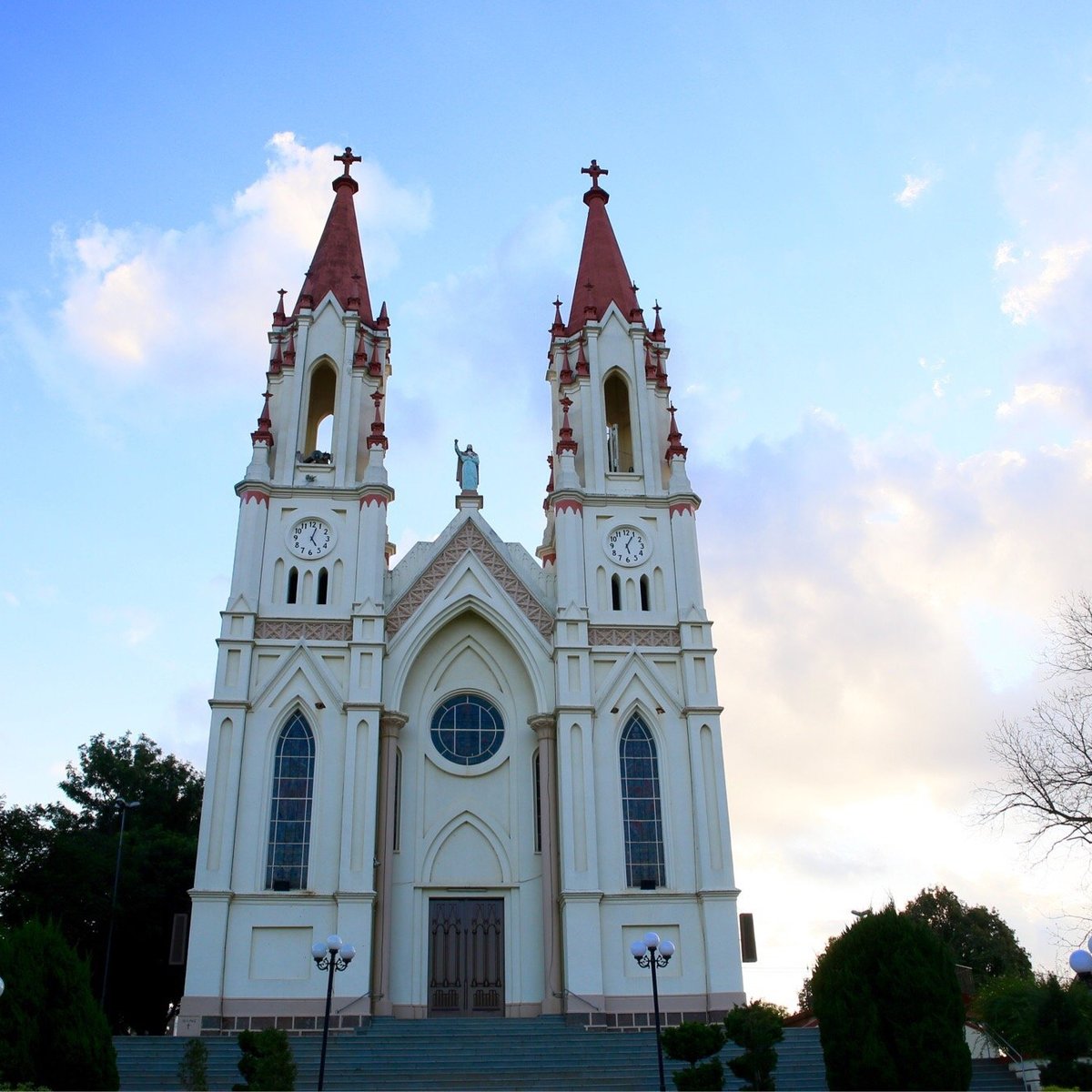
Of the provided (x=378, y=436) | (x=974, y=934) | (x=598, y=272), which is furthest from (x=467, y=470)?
(x=974, y=934)

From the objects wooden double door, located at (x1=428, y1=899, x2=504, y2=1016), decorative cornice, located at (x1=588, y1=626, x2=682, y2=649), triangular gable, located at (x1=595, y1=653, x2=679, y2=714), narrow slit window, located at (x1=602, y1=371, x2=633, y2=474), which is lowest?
wooden double door, located at (x1=428, y1=899, x2=504, y2=1016)

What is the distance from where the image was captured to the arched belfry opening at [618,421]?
113ft

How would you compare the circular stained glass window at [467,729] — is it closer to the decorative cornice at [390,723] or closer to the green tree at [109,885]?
the decorative cornice at [390,723]

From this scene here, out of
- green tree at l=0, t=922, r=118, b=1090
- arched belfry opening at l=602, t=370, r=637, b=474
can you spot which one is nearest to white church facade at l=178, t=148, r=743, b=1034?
arched belfry opening at l=602, t=370, r=637, b=474

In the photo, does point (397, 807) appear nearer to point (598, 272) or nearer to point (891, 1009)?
point (891, 1009)

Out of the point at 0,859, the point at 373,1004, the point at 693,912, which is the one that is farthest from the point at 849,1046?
the point at 0,859

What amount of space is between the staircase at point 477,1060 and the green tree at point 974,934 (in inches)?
Result: 1206

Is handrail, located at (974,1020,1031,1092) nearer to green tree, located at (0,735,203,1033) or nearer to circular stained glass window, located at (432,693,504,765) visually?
circular stained glass window, located at (432,693,504,765)

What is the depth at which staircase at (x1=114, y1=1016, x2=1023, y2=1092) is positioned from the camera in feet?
66.4

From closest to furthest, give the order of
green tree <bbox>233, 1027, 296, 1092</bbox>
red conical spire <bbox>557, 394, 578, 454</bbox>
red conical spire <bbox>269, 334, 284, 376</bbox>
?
green tree <bbox>233, 1027, 296, 1092</bbox>, red conical spire <bbox>557, 394, 578, 454</bbox>, red conical spire <bbox>269, 334, 284, 376</bbox>

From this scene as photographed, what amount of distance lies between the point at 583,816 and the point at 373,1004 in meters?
6.27

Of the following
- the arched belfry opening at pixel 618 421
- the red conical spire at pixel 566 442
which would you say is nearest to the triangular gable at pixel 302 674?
the red conical spire at pixel 566 442

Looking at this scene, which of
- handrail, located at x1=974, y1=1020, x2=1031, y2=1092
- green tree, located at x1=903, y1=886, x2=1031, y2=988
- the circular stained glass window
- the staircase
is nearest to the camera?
the staircase

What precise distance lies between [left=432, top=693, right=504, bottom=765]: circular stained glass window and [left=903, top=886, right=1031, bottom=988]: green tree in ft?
93.6
